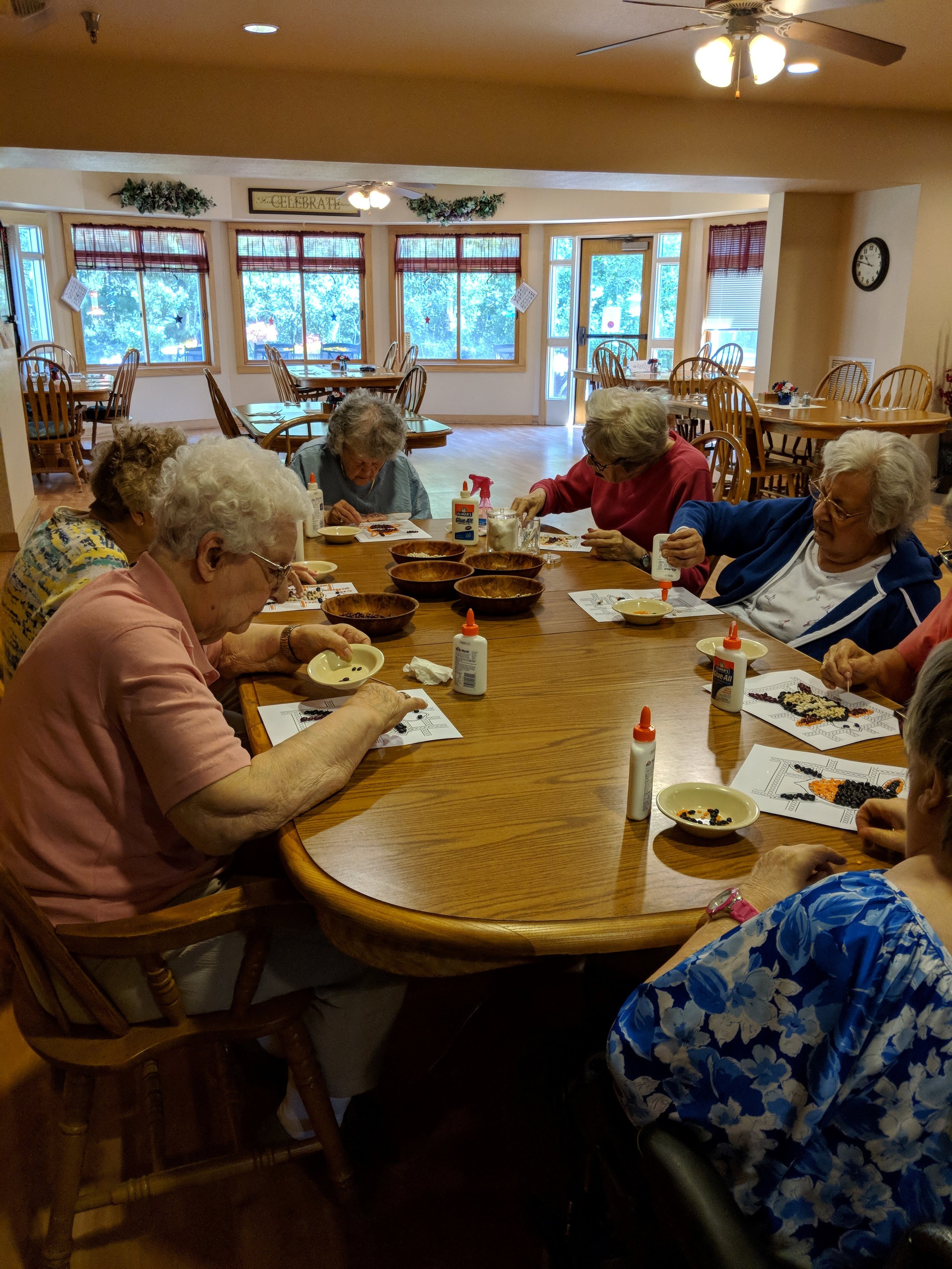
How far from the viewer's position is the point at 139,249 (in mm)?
10531

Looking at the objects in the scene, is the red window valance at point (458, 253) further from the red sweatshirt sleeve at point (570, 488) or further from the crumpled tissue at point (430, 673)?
the crumpled tissue at point (430, 673)

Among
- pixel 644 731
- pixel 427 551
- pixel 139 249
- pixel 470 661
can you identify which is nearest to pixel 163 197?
pixel 139 249

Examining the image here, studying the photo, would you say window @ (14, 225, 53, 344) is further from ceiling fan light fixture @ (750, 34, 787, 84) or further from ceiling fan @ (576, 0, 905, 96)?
ceiling fan light fixture @ (750, 34, 787, 84)

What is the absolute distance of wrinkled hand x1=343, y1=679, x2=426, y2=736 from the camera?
146 centimetres

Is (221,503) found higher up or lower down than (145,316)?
lower down

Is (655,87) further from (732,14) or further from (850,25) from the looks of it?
(732,14)

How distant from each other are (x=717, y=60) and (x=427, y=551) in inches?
119

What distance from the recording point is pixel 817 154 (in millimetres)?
6754

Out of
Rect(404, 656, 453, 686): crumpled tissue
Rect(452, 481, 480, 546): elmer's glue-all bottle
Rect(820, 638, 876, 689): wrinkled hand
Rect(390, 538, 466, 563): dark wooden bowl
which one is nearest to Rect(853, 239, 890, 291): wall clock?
Rect(452, 481, 480, 546): elmer's glue-all bottle

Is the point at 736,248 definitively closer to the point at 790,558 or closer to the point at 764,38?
the point at 764,38

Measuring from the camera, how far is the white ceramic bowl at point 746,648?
1836 millimetres

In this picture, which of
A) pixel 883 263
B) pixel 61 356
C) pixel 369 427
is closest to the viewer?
pixel 369 427

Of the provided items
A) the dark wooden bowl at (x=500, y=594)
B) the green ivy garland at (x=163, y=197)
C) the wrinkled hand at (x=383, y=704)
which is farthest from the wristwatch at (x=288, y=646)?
the green ivy garland at (x=163, y=197)

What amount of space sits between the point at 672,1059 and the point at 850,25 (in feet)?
18.5
